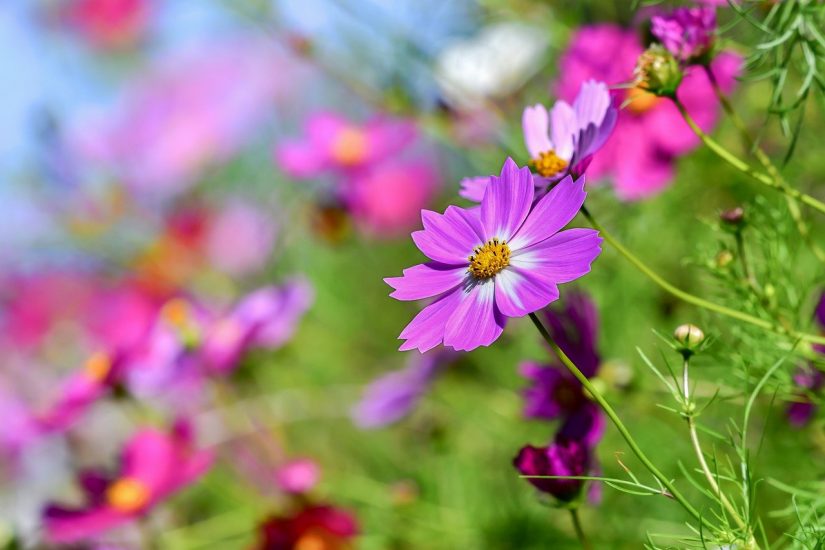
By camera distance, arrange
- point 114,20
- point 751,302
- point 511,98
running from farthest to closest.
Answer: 1. point 114,20
2. point 511,98
3. point 751,302

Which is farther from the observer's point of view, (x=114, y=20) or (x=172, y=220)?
(x=114, y=20)

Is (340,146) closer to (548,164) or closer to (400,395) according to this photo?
(400,395)

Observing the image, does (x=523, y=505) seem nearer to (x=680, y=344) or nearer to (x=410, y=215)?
(x=680, y=344)

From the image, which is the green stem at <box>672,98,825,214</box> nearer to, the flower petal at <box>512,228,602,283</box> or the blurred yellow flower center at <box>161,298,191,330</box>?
the flower petal at <box>512,228,602,283</box>

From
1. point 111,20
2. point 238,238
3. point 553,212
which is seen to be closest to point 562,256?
point 553,212

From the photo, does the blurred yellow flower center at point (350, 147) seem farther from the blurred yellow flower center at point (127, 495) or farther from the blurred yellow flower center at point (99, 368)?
the blurred yellow flower center at point (127, 495)

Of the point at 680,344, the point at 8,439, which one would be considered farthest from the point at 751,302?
the point at 8,439
